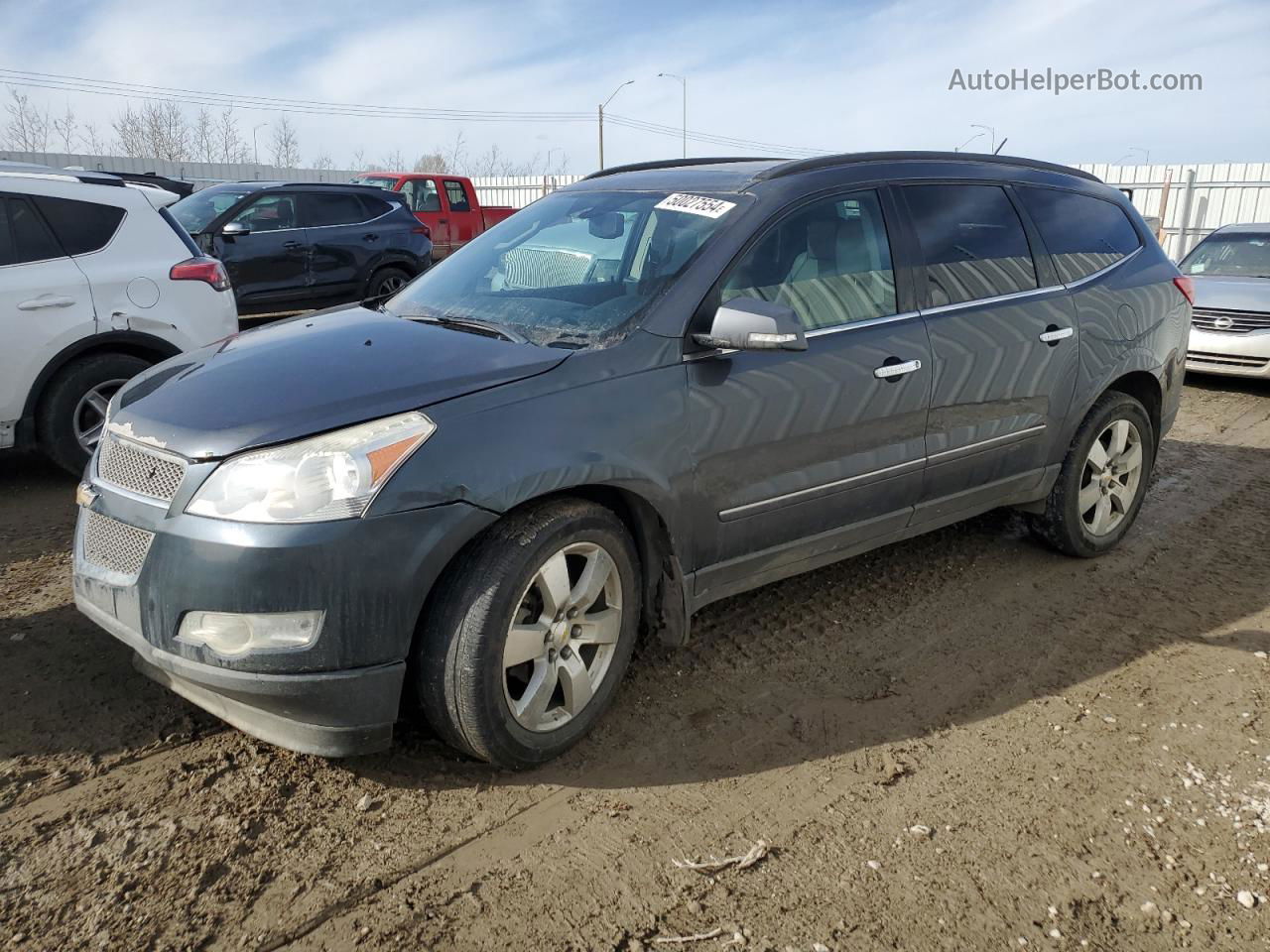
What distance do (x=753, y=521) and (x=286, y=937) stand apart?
1.87 m

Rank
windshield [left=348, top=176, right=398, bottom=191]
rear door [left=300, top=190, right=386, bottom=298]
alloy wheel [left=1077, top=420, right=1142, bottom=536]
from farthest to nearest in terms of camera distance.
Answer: windshield [left=348, top=176, right=398, bottom=191] < rear door [left=300, top=190, right=386, bottom=298] < alloy wheel [left=1077, top=420, right=1142, bottom=536]

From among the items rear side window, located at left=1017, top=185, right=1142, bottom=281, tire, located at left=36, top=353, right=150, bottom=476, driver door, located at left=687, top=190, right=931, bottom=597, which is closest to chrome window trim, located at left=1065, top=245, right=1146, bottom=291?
rear side window, located at left=1017, top=185, right=1142, bottom=281

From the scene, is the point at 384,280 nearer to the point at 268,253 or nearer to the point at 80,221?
the point at 268,253

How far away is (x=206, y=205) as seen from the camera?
11273 millimetres

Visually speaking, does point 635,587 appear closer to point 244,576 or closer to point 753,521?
point 753,521

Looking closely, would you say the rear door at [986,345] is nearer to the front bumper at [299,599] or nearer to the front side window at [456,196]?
the front bumper at [299,599]

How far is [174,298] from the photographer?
5879mm

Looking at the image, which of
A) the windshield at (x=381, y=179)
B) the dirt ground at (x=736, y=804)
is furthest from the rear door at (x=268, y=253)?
the dirt ground at (x=736, y=804)

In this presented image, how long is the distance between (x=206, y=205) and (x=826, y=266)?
9832 mm

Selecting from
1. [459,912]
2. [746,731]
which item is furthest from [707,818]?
[459,912]

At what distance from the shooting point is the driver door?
3.22 m

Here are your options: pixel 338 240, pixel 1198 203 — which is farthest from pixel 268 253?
pixel 1198 203

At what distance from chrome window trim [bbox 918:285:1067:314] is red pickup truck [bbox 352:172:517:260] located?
13724 mm

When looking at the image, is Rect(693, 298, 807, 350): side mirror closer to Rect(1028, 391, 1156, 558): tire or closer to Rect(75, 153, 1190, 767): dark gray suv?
Rect(75, 153, 1190, 767): dark gray suv
